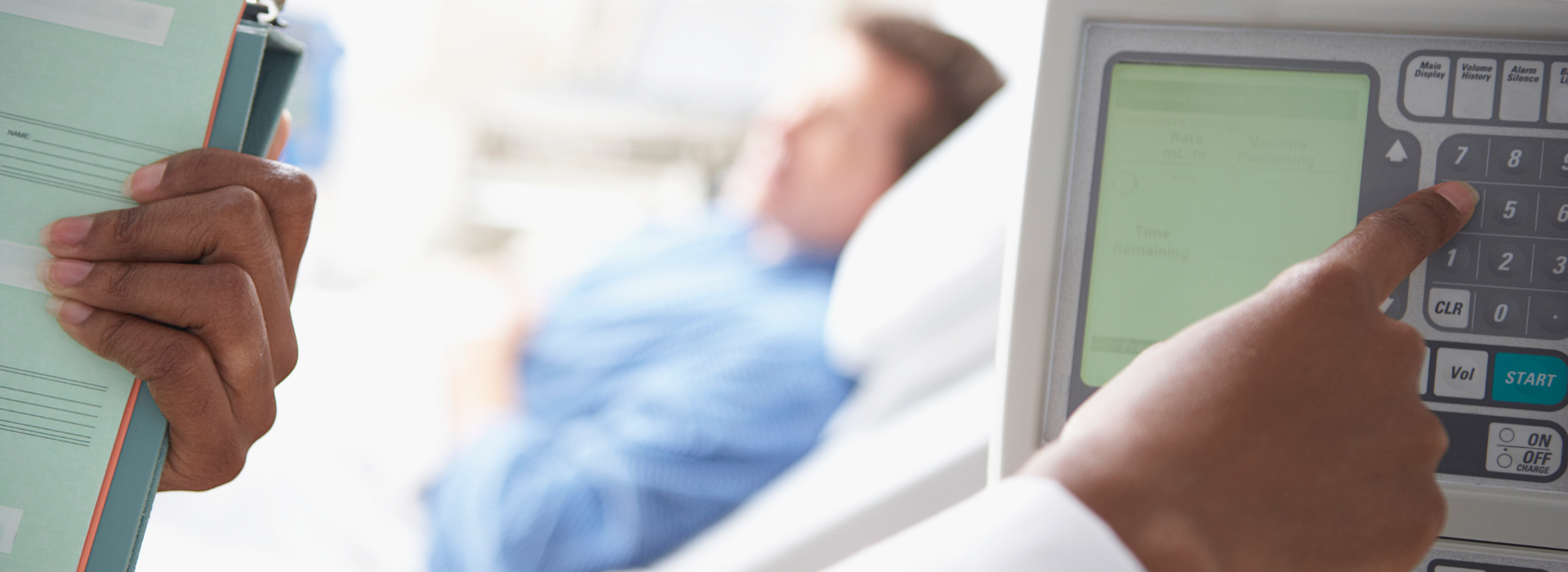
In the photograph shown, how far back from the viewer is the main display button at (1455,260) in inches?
16.2

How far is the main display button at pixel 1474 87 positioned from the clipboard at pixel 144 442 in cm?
62

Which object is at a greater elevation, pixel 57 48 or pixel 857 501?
pixel 57 48

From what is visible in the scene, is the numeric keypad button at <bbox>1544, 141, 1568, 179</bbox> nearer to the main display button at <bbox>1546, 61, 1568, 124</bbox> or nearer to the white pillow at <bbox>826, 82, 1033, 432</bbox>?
the main display button at <bbox>1546, 61, 1568, 124</bbox>

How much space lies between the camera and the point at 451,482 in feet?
3.53

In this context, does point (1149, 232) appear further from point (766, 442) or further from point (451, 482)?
point (451, 482)

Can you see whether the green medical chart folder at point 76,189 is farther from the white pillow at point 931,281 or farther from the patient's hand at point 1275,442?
the white pillow at point 931,281

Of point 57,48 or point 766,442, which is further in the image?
point 766,442

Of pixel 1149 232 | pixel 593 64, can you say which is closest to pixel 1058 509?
pixel 1149 232

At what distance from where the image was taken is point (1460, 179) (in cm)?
41

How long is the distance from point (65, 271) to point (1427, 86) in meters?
0.69

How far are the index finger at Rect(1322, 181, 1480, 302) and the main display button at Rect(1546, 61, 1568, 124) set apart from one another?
54 millimetres

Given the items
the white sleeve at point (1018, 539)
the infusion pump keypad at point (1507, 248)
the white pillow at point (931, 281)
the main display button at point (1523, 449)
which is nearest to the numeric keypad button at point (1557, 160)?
the infusion pump keypad at point (1507, 248)

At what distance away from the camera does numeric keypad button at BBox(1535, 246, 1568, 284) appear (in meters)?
0.41

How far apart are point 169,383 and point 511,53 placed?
6.56 ft
